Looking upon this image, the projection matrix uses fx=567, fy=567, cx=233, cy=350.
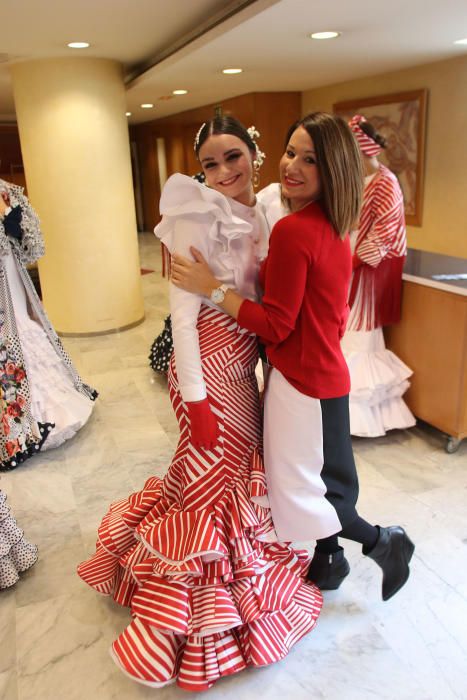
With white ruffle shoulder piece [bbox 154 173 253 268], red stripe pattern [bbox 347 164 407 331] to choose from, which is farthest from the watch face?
red stripe pattern [bbox 347 164 407 331]

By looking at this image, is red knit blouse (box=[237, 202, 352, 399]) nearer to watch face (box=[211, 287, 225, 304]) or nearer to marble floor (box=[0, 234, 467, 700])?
watch face (box=[211, 287, 225, 304])

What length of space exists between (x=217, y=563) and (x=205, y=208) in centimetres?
98

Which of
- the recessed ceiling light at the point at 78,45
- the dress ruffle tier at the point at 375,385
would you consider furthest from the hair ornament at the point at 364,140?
the recessed ceiling light at the point at 78,45

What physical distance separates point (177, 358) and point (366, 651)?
105 centimetres

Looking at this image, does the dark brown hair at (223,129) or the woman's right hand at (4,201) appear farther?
the woman's right hand at (4,201)

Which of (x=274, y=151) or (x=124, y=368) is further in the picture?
(x=274, y=151)

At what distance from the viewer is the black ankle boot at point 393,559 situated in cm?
180

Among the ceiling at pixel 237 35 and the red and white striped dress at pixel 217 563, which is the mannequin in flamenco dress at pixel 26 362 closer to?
the ceiling at pixel 237 35

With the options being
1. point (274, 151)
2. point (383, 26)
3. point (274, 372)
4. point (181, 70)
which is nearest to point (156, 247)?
point (274, 151)

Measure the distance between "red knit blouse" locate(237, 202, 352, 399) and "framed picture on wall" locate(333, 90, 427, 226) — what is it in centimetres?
333

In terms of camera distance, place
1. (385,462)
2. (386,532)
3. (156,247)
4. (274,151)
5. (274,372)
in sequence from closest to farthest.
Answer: (274,372)
(386,532)
(385,462)
(274,151)
(156,247)

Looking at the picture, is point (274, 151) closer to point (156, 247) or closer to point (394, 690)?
point (156, 247)

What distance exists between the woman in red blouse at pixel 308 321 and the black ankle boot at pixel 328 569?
0.18 meters

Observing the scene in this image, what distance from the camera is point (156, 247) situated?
9.40 meters
